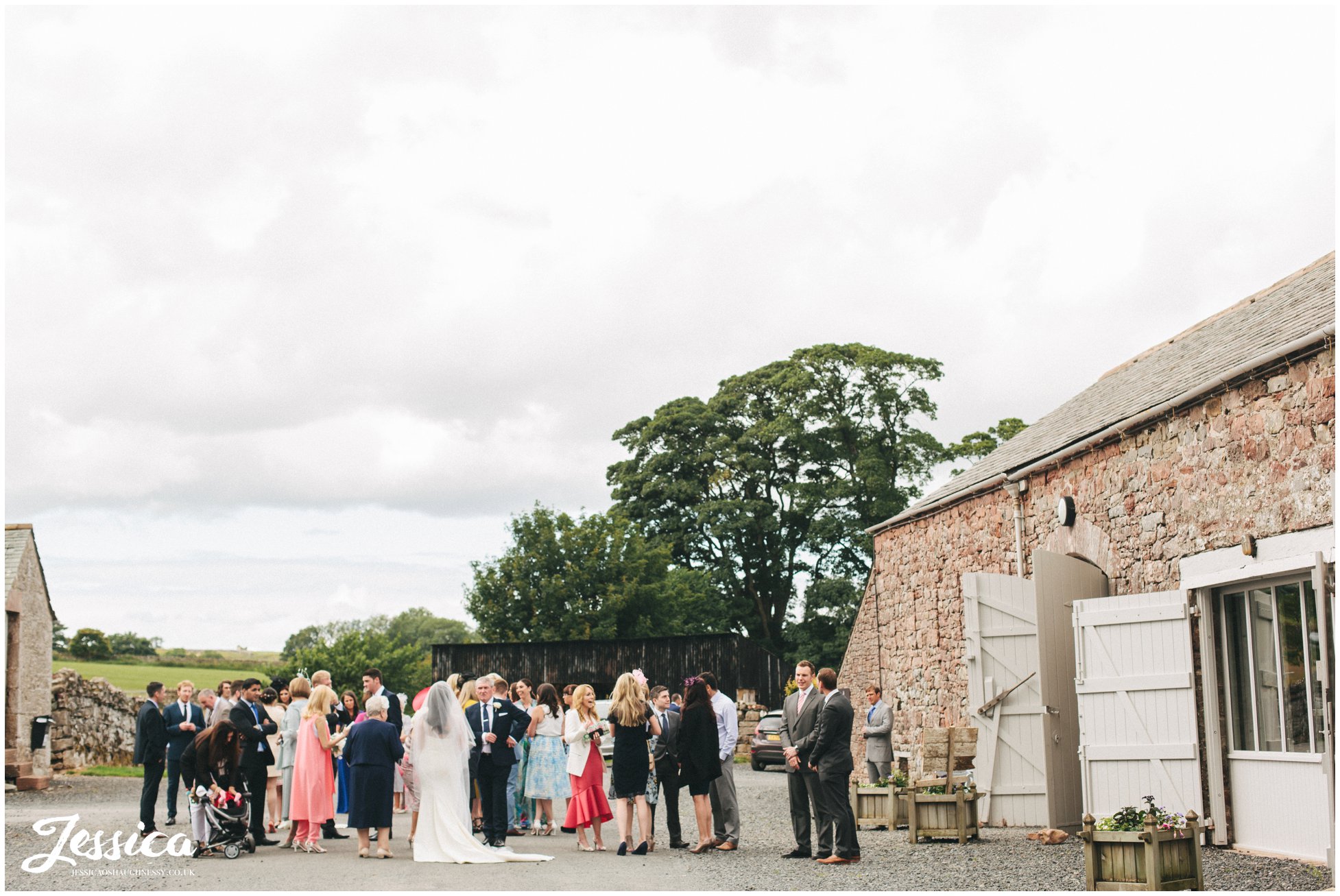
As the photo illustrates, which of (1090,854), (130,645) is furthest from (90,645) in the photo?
(1090,854)

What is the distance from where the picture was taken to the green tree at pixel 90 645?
6400 cm

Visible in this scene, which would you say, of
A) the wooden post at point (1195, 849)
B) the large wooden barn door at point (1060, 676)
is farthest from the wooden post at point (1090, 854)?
the large wooden barn door at point (1060, 676)

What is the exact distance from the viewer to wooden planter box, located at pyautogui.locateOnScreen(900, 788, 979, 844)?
11719 millimetres

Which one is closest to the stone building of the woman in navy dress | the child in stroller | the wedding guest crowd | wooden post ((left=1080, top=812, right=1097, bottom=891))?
the wedding guest crowd

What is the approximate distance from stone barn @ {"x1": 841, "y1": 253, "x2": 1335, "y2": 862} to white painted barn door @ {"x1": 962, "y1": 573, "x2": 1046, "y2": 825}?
17 millimetres

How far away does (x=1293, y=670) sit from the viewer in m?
9.25

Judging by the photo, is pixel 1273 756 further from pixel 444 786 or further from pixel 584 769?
pixel 444 786

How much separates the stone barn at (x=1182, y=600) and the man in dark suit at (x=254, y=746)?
24.5 feet

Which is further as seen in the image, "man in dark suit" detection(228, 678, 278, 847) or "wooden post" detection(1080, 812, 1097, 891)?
"man in dark suit" detection(228, 678, 278, 847)

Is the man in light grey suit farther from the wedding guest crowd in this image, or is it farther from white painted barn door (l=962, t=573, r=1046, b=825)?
the wedding guest crowd

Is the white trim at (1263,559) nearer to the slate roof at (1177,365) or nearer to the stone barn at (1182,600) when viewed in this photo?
the stone barn at (1182,600)

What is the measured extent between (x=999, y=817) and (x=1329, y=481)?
5465mm

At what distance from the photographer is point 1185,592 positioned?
1025 cm

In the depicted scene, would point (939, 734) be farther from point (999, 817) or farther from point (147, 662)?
point (147, 662)
